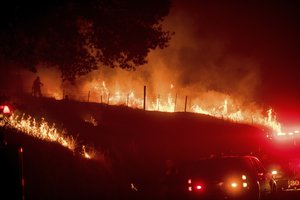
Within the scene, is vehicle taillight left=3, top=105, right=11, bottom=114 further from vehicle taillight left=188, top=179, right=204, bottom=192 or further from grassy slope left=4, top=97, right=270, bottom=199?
vehicle taillight left=188, top=179, right=204, bottom=192

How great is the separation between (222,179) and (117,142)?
17415mm

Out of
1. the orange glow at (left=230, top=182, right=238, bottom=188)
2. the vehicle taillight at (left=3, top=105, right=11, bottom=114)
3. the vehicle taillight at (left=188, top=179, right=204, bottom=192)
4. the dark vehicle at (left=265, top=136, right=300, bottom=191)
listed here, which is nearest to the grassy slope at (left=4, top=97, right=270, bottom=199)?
the vehicle taillight at (left=3, top=105, right=11, bottom=114)

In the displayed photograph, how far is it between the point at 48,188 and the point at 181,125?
30.4 metres

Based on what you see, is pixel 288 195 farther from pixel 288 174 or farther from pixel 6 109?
pixel 6 109

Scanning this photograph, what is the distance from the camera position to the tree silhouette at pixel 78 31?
1480cm

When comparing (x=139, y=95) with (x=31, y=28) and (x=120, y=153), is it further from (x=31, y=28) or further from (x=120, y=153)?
(x=31, y=28)

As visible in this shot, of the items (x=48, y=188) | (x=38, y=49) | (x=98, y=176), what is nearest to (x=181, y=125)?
(x=98, y=176)

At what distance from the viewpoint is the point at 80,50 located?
1625 cm

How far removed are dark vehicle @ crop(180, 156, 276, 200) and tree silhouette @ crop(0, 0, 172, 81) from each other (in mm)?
3657

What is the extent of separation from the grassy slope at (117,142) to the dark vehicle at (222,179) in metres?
5.04

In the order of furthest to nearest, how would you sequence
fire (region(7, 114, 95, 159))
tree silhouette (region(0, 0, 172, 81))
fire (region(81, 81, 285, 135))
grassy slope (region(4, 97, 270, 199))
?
fire (region(81, 81, 285, 135)) → fire (region(7, 114, 95, 159)) → grassy slope (region(4, 97, 270, 199)) → tree silhouette (region(0, 0, 172, 81))

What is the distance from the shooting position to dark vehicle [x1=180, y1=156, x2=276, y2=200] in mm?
15227

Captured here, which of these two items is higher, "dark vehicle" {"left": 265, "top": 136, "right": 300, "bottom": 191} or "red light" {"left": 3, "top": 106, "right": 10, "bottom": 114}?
"red light" {"left": 3, "top": 106, "right": 10, "bottom": 114}

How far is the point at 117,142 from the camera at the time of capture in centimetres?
3234
